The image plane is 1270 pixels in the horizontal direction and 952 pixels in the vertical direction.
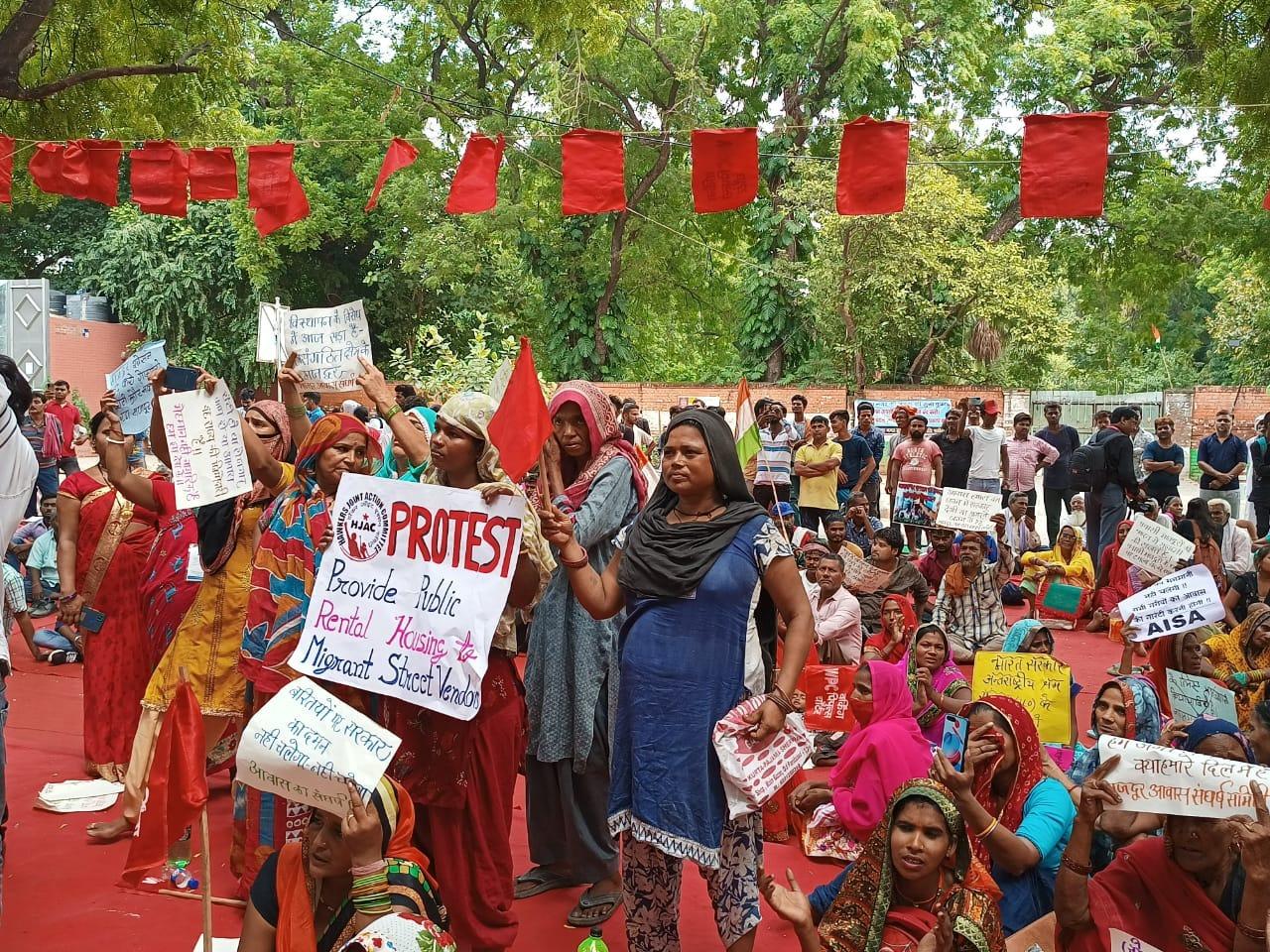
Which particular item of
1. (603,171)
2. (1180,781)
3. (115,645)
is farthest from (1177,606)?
(603,171)

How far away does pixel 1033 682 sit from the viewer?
498 cm

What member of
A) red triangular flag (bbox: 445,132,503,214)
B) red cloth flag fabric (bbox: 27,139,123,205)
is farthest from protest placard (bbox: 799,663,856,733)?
red cloth flag fabric (bbox: 27,139,123,205)

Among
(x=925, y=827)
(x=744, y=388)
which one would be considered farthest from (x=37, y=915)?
(x=744, y=388)

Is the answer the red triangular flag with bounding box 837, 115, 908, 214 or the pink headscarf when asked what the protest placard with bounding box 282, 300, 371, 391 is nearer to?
the pink headscarf

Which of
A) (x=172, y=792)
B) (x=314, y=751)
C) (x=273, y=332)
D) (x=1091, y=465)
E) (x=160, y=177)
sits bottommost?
(x=172, y=792)

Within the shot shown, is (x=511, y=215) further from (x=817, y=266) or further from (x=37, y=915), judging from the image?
(x=37, y=915)

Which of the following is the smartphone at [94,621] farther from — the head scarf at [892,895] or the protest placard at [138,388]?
the head scarf at [892,895]

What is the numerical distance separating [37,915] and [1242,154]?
38.2 ft

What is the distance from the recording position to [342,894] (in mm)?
2795

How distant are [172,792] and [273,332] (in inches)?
156

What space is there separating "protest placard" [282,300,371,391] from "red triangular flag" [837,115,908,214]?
3.98 m

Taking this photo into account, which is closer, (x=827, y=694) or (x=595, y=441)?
(x=595, y=441)

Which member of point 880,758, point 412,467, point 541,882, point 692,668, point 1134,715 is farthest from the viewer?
point 880,758

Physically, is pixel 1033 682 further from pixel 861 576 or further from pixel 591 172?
pixel 591 172
